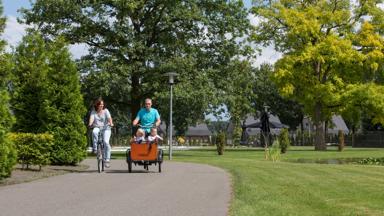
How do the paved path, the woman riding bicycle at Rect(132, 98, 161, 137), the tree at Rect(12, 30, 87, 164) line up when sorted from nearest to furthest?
the paved path, the woman riding bicycle at Rect(132, 98, 161, 137), the tree at Rect(12, 30, 87, 164)

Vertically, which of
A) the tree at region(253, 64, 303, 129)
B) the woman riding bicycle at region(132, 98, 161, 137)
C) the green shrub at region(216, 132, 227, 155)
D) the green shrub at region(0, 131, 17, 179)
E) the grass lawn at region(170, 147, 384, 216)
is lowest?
the grass lawn at region(170, 147, 384, 216)

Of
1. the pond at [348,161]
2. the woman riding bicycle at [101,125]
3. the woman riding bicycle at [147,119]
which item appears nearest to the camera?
the woman riding bicycle at [147,119]

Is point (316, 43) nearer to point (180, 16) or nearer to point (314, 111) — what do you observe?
point (314, 111)

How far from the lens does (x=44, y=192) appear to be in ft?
36.7

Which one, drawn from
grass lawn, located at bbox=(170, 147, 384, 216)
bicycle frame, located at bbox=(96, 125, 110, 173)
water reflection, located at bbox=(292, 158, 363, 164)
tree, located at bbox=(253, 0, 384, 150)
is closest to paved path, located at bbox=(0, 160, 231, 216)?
grass lawn, located at bbox=(170, 147, 384, 216)

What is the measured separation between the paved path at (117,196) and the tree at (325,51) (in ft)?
113

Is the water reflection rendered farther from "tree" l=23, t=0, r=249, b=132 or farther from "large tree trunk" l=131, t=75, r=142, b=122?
"large tree trunk" l=131, t=75, r=142, b=122

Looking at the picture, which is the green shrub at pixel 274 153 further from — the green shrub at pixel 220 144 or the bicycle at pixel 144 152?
the bicycle at pixel 144 152

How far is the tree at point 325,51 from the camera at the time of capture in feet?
155

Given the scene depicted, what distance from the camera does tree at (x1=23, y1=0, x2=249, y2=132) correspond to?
32.8 m

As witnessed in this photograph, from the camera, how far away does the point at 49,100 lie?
18.5 meters

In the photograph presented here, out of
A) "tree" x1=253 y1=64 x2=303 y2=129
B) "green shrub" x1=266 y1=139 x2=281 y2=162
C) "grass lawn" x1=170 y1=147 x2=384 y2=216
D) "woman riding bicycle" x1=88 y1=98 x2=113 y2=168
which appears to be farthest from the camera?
"tree" x1=253 y1=64 x2=303 y2=129

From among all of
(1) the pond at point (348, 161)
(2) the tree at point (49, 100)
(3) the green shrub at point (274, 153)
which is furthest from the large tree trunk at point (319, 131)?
(2) the tree at point (49, 100)

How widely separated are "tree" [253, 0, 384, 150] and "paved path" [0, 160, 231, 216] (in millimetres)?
34454
